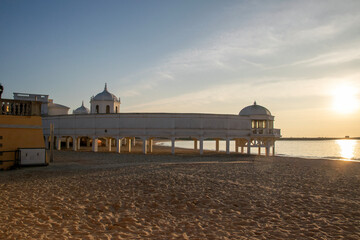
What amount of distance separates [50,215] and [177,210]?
4134mm

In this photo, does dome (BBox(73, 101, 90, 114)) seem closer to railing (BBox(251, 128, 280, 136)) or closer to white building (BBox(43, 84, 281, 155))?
white building (BBox(43, 84, 281, 155))

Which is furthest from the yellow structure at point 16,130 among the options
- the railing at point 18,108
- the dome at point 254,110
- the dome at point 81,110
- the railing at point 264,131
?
the dome at point 81,110

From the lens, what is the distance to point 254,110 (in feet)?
122

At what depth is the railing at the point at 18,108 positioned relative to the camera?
20175mm

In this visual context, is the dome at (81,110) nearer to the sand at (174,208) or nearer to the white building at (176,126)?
the white building at (176,126)

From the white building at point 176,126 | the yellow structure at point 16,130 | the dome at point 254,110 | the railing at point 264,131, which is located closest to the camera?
the yellow structure at point 16,130

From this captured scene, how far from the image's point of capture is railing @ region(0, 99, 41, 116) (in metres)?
20.2

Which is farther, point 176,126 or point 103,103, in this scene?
point 103,103

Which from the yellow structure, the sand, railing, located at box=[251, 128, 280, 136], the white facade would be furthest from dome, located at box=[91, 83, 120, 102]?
the sand

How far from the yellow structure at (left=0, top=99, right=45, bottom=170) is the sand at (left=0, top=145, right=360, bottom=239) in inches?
121

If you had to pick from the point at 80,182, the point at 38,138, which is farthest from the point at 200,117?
the point at 80,182

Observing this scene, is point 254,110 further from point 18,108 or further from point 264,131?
point 18,108

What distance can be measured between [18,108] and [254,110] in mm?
26862

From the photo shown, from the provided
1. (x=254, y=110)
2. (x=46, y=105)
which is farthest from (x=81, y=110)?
(x=254, y=110)
